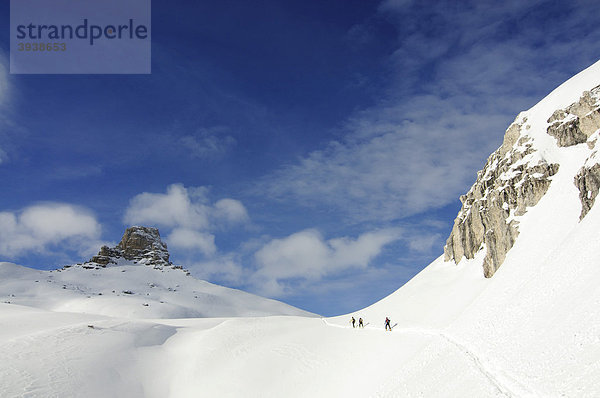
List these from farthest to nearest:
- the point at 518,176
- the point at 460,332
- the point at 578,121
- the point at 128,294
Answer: the point at 128,294 < the point at 518,176 < the point at 578,121 < the point at 460,332

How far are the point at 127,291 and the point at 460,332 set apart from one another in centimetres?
10880

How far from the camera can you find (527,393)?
48.9 ft

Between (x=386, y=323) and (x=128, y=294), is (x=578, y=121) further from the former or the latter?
(x=128, y=294)

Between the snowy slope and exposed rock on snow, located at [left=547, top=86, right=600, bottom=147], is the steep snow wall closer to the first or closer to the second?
exposed rock on snow, located at [left=547, top=86, right=600, bottom=147]

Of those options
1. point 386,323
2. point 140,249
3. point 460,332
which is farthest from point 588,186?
point 140,249

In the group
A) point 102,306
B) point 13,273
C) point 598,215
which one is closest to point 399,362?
point 598,215

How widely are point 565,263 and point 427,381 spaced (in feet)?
51.4

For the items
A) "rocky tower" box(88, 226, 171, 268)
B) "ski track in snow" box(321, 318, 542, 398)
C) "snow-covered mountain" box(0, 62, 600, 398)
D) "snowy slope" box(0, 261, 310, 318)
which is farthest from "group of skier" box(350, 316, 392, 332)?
"rocky tower" box(88, 226, 171, 268)

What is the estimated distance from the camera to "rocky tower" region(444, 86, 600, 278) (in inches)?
1865

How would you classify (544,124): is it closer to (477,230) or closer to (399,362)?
(477,230)

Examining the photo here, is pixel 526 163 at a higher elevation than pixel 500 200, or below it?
higher

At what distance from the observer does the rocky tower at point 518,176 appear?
47375mm

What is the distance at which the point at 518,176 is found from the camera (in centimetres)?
5291

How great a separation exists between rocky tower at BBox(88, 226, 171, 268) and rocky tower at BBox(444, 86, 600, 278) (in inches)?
5413
